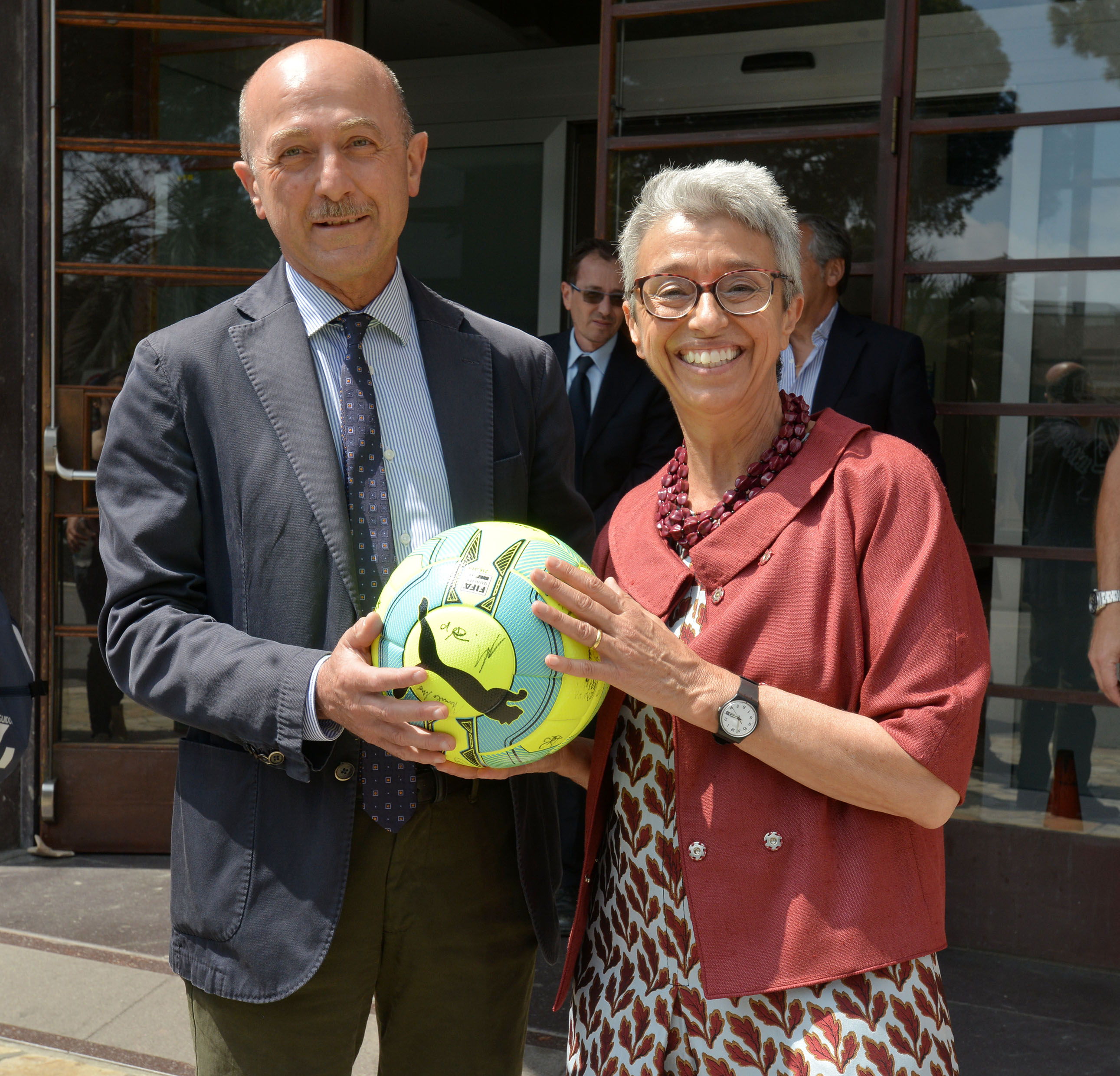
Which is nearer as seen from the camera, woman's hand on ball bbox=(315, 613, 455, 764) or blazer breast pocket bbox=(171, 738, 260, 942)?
woman's hand on ball bbox=(315, 613, 455, 764)

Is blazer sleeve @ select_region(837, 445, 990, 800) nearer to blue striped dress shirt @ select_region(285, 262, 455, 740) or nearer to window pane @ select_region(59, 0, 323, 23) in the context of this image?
blue striped dress shirt @ select_region(285, 262, 455, 740)

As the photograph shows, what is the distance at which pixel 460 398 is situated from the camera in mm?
1886

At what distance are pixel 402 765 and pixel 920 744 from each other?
0.75m

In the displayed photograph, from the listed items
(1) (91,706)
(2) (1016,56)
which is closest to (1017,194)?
(2) (1016,56)

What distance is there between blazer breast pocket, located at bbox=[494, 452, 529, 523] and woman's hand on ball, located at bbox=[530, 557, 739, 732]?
1.25ft

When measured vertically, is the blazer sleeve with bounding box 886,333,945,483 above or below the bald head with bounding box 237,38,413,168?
below

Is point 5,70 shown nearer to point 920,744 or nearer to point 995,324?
point 995,324

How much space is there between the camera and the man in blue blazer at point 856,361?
12.0 feet

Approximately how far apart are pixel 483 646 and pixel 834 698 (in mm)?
482

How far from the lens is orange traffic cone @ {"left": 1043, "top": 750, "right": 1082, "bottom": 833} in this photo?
12.2ft

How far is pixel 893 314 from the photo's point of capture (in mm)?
3893

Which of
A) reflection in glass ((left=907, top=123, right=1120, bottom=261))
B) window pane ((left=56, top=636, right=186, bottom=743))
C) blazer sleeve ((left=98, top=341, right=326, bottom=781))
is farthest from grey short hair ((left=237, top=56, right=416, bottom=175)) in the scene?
window pane ((left=56, top=636, right=186, bottom=743))

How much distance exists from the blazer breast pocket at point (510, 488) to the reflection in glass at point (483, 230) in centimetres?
586

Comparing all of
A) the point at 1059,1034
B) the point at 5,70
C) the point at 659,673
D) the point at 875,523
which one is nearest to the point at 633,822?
the point at 659,673
